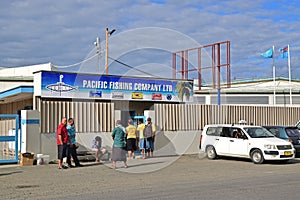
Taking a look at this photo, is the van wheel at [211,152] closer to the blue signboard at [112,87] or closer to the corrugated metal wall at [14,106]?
the blue signboard at [112,87]

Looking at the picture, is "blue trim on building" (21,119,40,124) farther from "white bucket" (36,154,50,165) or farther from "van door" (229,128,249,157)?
"van door" (229,128,249,157)

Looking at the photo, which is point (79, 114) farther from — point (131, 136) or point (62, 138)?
point (62, 138)

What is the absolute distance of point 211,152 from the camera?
2027 cm

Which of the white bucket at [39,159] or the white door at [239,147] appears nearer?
the white bucket at [39,159]

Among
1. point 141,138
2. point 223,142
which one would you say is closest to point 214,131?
point 223,142

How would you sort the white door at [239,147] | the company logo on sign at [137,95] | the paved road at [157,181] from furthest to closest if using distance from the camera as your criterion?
the company logo on sign at [137,95]
the white door at [239,147]
the paved road at [157,181]

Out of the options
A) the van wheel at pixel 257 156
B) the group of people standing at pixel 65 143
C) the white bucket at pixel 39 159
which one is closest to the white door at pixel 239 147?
the van wheel at pixel 257 156

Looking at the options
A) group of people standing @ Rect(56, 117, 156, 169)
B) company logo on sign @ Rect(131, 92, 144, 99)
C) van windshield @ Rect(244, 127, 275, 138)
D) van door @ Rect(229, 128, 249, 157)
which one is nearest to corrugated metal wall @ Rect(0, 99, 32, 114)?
company logo on sign @ Rect(131, 92, 144, 99)

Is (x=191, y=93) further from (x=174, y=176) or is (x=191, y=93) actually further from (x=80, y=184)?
(x=80, y=184)

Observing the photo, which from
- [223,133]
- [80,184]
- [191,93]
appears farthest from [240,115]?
[80,184]

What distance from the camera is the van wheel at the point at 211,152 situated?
20172 millimetres

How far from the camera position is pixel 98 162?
61.3 feet

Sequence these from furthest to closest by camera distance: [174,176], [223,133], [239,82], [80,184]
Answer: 1. [239,82]
2. [223,133]
3. [174,176]
4. [80,184]

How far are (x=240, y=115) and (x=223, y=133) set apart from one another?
6.04m
